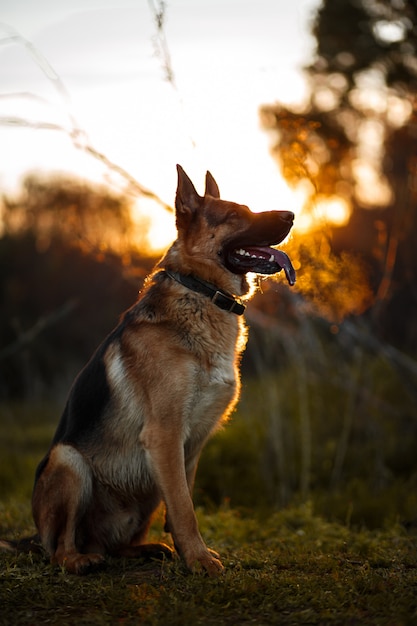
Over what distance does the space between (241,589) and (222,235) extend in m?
2.15

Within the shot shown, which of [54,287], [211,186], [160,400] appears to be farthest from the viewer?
[54,287]

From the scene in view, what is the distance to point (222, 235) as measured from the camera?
14.5 feet

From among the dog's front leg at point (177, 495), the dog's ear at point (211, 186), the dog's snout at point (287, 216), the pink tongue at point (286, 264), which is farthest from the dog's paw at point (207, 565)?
the dog's ear at point (211, 186)

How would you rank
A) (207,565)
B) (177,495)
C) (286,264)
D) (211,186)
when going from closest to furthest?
(207,565), (177,495), (286,264), (211,186)

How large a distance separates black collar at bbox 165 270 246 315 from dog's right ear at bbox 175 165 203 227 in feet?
1.31

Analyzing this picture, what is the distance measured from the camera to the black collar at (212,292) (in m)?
4.28

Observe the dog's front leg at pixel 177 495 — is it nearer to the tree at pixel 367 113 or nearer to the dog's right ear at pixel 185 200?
the dog's right ear at pixel 185 200

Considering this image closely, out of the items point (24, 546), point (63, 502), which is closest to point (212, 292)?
point (63, 502)

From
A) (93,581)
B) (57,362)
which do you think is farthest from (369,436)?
(57,362)

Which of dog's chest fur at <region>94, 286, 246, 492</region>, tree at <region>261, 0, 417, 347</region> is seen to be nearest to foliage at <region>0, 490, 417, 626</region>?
dog's chest fur at <region>94, 286, 246, 492</region>

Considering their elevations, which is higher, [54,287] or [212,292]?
[54,287]

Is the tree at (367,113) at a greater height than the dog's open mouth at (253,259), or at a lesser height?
greater

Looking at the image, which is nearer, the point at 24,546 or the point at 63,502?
the point at 63,502

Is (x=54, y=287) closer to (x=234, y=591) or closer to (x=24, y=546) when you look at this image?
(x=24, y=546)
